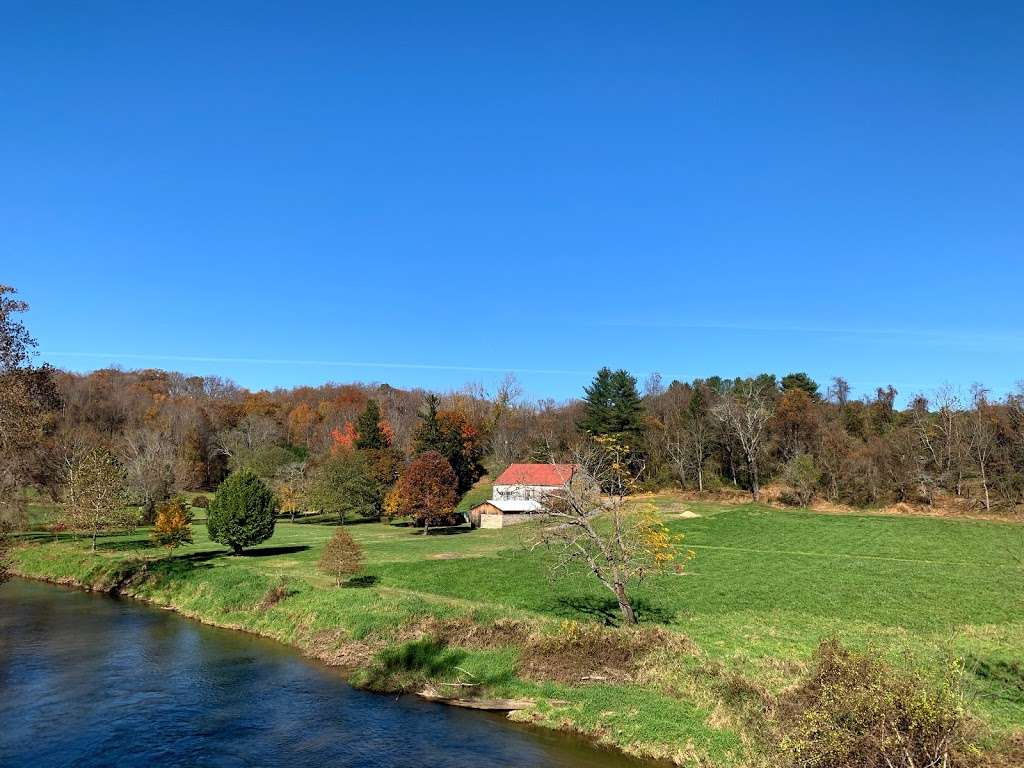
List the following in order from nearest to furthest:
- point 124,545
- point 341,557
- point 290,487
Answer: point 341,557
point 124,545
point 290,487

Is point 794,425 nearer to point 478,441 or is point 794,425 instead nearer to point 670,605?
point 478,441

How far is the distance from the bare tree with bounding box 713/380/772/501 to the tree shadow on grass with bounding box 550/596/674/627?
166 ft

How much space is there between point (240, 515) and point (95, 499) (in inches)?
480

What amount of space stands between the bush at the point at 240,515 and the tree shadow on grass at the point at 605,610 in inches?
1148

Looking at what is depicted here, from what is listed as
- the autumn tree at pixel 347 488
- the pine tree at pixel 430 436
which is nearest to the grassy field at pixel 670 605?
the autumn tree at pixel 347 488

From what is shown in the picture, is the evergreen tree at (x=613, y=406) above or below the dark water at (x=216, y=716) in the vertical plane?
above

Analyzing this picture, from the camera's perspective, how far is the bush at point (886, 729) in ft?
41.2

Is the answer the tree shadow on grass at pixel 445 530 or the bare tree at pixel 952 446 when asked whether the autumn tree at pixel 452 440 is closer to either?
the tree shadow on grass at pixel 445 530

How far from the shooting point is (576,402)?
465 feet

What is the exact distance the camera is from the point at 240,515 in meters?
50.8

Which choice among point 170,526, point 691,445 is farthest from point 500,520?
point 170,526

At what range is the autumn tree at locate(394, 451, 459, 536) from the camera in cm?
6850

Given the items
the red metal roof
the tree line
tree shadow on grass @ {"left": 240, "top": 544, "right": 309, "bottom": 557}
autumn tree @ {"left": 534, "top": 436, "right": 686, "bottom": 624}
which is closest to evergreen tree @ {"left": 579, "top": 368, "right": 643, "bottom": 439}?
the tree line

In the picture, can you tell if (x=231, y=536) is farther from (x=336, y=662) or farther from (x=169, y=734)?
(x=169, y=734)
